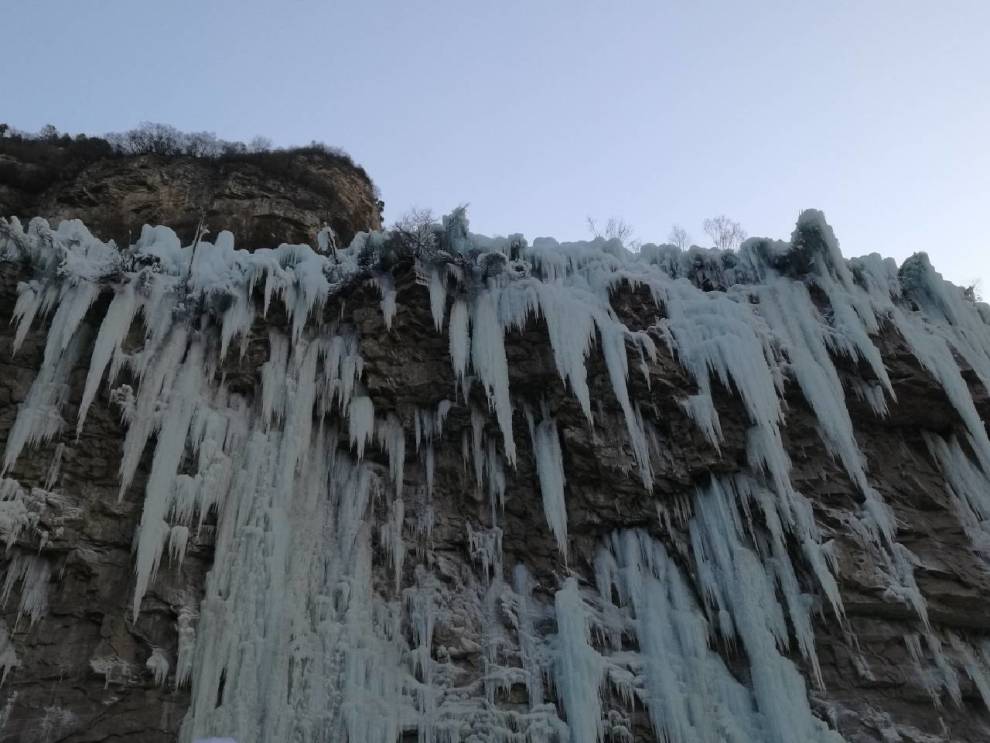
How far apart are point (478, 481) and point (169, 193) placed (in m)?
9.92

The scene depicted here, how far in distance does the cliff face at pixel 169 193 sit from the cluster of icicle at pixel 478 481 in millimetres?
5016

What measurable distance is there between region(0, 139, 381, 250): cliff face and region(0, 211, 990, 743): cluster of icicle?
502 centimetres

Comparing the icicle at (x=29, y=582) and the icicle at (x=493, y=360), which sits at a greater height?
the icicle at (x=493, y=360)

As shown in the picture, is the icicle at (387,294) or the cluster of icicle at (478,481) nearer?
the cluster of icicle at (478,481)

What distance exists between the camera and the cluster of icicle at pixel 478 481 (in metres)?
8.20

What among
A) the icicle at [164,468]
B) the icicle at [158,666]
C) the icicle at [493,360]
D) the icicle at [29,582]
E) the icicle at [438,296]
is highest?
the icicle at [438,296]

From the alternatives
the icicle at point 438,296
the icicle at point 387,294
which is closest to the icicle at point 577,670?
the icicle at point 438,296

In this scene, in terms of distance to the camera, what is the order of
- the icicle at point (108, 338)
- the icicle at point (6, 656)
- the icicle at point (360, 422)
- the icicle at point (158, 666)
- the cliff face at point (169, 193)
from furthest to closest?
the cliff face at point (169, 193) → the icicle at point (360, 422) → the icicle at point (108, 338) → the icicle at point (158, 666) → the icicle at point (6, 656)

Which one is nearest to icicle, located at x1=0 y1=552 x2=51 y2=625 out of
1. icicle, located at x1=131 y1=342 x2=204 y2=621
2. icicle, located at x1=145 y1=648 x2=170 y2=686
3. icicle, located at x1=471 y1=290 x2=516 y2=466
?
icicle, located at x1=131 y1=342 x2=204 y2=621

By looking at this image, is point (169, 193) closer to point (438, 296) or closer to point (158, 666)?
point (438, 296)

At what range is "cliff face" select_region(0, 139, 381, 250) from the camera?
14.5 metres

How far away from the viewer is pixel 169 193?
1515cm

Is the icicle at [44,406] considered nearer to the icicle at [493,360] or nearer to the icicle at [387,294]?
the icicle at [387,294]

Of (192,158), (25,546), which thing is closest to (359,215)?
(192,158)
